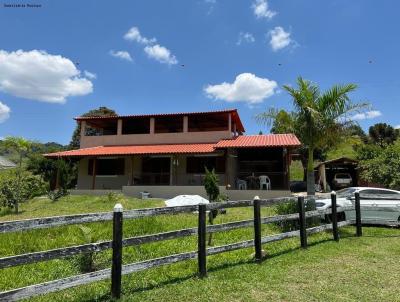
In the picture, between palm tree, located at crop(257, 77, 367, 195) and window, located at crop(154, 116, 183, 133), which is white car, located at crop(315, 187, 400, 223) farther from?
window, located at crop(154, 116, 183, 133)

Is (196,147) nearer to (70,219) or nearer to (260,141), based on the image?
(260,141)

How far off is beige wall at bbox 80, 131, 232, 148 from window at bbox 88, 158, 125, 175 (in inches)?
64.5

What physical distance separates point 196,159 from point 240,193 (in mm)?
4455

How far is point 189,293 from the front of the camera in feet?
17.0

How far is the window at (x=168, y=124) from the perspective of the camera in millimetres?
26594

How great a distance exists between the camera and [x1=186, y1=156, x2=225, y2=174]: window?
78.0 ft

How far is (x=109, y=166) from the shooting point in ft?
85.4

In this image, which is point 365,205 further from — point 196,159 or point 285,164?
point 196,159

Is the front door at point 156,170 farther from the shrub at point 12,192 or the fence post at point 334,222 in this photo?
the fence post at point 334,222

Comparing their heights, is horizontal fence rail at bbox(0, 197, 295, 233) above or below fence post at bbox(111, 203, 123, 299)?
above

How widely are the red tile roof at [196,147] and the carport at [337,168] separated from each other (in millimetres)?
8224

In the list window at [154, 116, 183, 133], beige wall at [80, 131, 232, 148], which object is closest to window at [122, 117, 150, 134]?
window at [154, 116, 183, 133]

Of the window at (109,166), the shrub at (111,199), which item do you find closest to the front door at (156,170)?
the window at (109,166)

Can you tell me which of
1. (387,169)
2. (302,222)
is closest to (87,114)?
(387,169)
